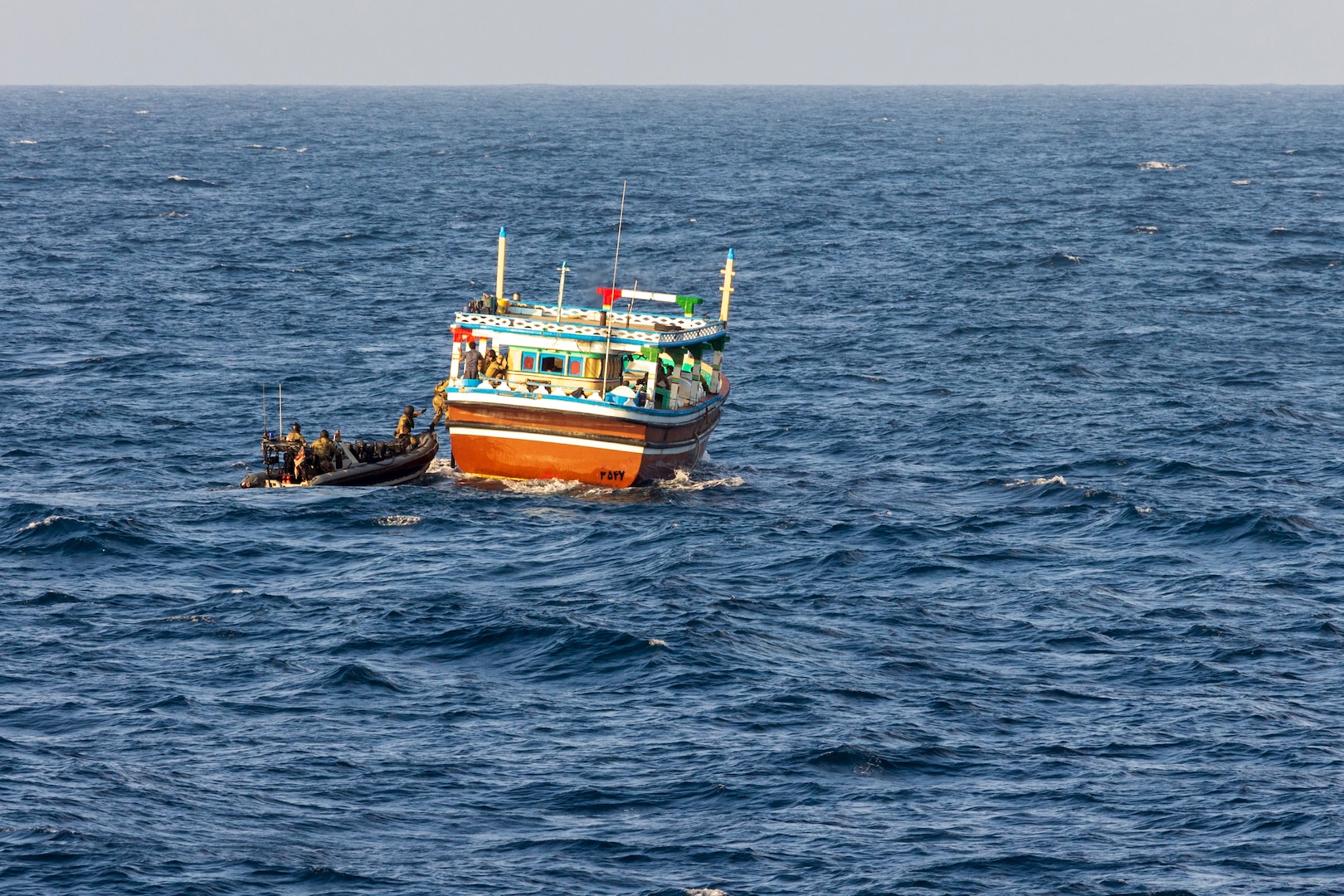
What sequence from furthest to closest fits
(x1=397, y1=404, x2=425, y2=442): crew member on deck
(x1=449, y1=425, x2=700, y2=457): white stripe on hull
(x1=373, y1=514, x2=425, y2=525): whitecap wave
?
(x1=397, y1=404, x2=425, y2=442): crew member on deck < (x1=449, y1=425, x2=700, y2=457): white stripe on hull < (x1=373, y1=514, x2=425, y2=525): whitecap wave

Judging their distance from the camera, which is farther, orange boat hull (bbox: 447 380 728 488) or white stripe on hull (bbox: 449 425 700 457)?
white stripe on hull (bbox: 449 425 700 457)

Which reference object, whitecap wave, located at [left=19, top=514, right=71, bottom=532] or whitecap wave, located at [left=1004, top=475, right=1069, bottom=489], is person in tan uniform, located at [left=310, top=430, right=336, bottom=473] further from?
whitecap wave, located at [left=1004, top=475, right=1069, bottom=489]

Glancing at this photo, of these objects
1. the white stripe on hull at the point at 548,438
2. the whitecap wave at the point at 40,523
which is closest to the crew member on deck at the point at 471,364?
the white stripe on hull at the point at 548,438

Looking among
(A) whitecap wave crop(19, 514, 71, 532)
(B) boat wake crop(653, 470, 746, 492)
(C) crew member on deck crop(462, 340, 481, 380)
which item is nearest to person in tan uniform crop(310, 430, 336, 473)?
(C) crew member on deck crop(462, 340, 481, 380)

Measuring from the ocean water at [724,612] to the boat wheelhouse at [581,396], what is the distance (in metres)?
1.25

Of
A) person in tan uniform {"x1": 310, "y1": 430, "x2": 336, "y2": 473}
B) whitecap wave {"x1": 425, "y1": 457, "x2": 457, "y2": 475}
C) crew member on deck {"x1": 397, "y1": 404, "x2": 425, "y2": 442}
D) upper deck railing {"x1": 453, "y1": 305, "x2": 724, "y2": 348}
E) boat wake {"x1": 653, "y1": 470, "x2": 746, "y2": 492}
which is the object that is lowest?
whitecap wave {"x1": 425, "y1": 457, "x2": 457, "y2": 475}

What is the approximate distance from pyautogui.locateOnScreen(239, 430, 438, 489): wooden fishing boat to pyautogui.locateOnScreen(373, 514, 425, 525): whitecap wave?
357 cm

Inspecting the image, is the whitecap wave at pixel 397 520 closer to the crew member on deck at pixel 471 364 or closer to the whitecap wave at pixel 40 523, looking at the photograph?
the crew member on deck at pixel 471 364

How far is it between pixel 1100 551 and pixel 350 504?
2043cm

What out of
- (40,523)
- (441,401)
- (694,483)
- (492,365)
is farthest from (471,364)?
(40,523)

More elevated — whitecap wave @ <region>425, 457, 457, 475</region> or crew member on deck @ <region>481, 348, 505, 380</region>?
crew member on deck @ <region>481, 348, 505, 380</region>

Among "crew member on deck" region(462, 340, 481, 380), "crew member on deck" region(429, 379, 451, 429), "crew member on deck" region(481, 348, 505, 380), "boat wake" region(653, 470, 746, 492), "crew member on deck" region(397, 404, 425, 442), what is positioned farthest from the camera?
"crew member on deck" region(397, 404, 425, 442)

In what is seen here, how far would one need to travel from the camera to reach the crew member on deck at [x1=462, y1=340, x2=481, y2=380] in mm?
48875

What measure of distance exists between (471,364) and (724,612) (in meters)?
14.2
